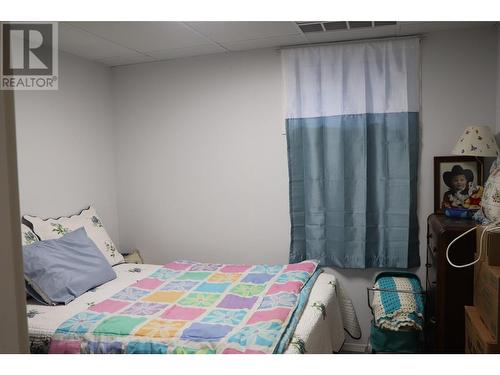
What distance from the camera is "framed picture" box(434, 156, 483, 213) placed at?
2.75 m

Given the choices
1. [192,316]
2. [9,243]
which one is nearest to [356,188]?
[192,316]

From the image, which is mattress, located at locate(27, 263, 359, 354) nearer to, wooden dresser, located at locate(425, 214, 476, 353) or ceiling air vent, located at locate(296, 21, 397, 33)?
wooden dresser, located at locate(425, 214, 476, 353)

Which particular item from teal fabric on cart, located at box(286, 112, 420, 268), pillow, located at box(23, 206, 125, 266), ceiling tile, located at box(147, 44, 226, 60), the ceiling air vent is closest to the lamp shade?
teal fabric on cart, located at box(286, 112, 420, 268)

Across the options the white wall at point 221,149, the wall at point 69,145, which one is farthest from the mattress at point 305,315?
the wall at point 69,145

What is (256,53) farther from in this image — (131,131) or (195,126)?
(131,131)

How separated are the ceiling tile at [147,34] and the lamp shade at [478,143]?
1913mm

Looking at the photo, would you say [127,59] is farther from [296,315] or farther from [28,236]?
[296,315]

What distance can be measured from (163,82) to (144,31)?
830 mm

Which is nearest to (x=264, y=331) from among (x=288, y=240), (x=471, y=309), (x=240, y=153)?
(x=471, y=309)

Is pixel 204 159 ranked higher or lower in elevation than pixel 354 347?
higher

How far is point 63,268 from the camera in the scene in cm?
255

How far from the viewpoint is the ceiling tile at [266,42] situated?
294 cm

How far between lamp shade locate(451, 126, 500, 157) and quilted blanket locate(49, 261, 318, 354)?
50.6 inches

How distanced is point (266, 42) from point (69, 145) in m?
1.77
